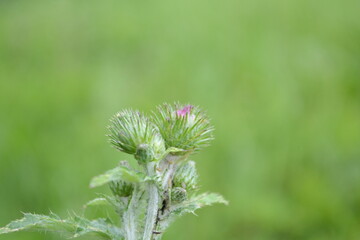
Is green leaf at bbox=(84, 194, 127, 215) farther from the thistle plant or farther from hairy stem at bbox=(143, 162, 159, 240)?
hairy stem at bbox=(143, 162, 159, 240)

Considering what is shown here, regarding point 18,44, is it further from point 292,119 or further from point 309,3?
point 309,3

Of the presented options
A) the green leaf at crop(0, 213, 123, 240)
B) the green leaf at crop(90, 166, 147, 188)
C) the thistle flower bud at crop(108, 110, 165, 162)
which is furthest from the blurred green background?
the green leaf at crop(90, 166, 147, 188)

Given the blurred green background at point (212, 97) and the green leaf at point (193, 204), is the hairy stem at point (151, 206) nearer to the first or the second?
the green leaf at point (193, 204)

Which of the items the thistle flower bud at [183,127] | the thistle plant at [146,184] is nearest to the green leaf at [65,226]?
→ the thistle plant at [146,184]

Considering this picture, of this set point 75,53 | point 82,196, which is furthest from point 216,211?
point 75,53

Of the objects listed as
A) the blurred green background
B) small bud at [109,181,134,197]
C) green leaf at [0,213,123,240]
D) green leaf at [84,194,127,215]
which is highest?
the blurred green background

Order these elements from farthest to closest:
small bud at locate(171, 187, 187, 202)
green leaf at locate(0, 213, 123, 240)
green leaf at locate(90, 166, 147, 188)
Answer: small bud at locate(171, 187, 187, 202) → green leaf at locate(0, 213, 123, 240) → green leaf at locate(90, 166, 147, 188)

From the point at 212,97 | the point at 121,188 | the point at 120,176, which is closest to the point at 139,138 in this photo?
the point at 121,188
